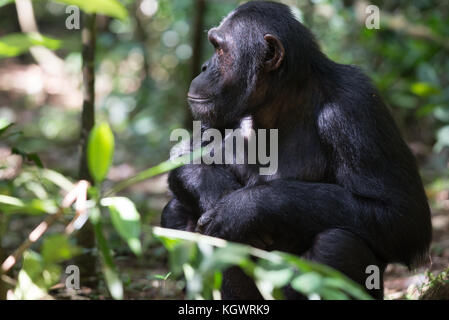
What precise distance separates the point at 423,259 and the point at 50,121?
27.4 feet

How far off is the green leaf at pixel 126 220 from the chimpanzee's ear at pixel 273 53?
7.06 feet

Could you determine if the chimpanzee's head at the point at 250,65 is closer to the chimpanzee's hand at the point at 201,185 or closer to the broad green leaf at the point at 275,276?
the chimpanzee's hand at the point at 201,185

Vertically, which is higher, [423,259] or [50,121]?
[50,121]

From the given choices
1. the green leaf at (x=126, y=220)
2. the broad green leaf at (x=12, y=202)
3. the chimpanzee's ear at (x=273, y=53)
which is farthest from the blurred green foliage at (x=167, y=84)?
the green leaf at (x=126, y=220)

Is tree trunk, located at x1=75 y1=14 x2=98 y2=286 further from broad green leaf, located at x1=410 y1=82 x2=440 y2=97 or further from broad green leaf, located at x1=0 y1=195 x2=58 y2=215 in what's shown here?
broad green leaf, located at x1=410 y1=82 x2=440 y2=97

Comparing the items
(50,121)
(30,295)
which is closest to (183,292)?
(30,295)

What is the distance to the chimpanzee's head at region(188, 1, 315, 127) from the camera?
4.18m

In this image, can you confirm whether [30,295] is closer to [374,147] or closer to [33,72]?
[374,147]

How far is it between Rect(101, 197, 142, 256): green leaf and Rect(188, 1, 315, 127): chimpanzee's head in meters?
2.03

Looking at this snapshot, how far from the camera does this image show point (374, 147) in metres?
3.87

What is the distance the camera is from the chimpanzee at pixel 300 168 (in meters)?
3.77

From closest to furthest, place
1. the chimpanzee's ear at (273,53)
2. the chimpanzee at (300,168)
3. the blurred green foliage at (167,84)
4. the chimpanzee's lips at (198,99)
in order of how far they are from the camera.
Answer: the chimpanzee at (300,168) < the chimpanzee's ear at (273,53) < the chimpanzee's lips at (198,99) < the blurred green foliage at (167,84)

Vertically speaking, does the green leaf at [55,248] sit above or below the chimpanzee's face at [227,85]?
below

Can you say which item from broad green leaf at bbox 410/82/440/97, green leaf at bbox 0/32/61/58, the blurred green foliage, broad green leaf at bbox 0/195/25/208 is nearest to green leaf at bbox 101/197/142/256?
broad green leaf at bbox 0/195/25/208
